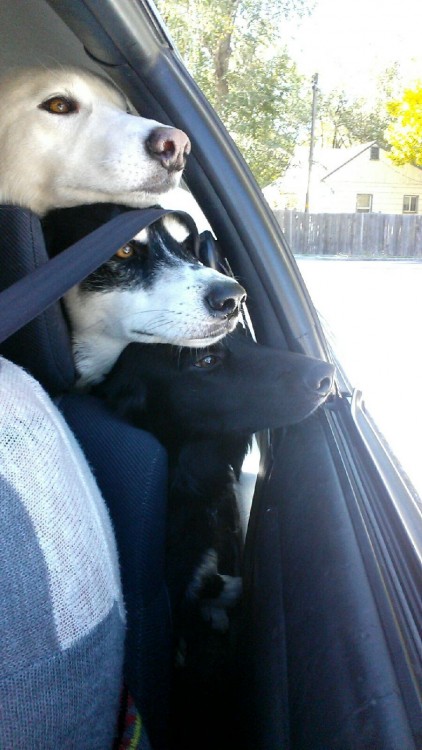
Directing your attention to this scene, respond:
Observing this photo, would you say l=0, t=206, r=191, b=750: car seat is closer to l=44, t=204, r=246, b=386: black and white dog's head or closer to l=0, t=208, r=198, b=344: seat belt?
l=0, t=208, r=198, b=344: seat belt

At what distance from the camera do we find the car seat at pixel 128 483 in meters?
1.49

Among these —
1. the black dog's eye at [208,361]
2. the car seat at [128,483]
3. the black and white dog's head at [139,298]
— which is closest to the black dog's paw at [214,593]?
the car seat at [128,483]

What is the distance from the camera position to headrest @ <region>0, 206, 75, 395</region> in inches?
62.2

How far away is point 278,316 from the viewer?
2047 millimetres

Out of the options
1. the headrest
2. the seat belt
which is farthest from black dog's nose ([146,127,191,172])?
the headrest

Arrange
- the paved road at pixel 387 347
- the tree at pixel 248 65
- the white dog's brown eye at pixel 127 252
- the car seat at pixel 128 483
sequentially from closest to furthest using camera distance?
the car seat at pixel 128 483 → the paved road at pixel 387 347 → the white dog's brown eye at pixel 127 252 → the tree at pixel 248 65

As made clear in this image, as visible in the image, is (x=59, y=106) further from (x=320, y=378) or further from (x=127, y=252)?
(x=320, y=378)

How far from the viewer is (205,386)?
7.16ft

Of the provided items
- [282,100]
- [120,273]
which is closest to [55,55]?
[120,273]

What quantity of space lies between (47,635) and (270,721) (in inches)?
19.3

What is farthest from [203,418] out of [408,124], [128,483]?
[408,124]

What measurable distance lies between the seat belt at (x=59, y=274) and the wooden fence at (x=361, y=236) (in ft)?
26.5

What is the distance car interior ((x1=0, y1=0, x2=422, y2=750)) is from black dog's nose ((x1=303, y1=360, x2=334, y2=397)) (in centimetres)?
10

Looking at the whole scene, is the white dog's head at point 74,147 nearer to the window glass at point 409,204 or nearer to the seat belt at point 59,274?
the seat belt at point 59,274
